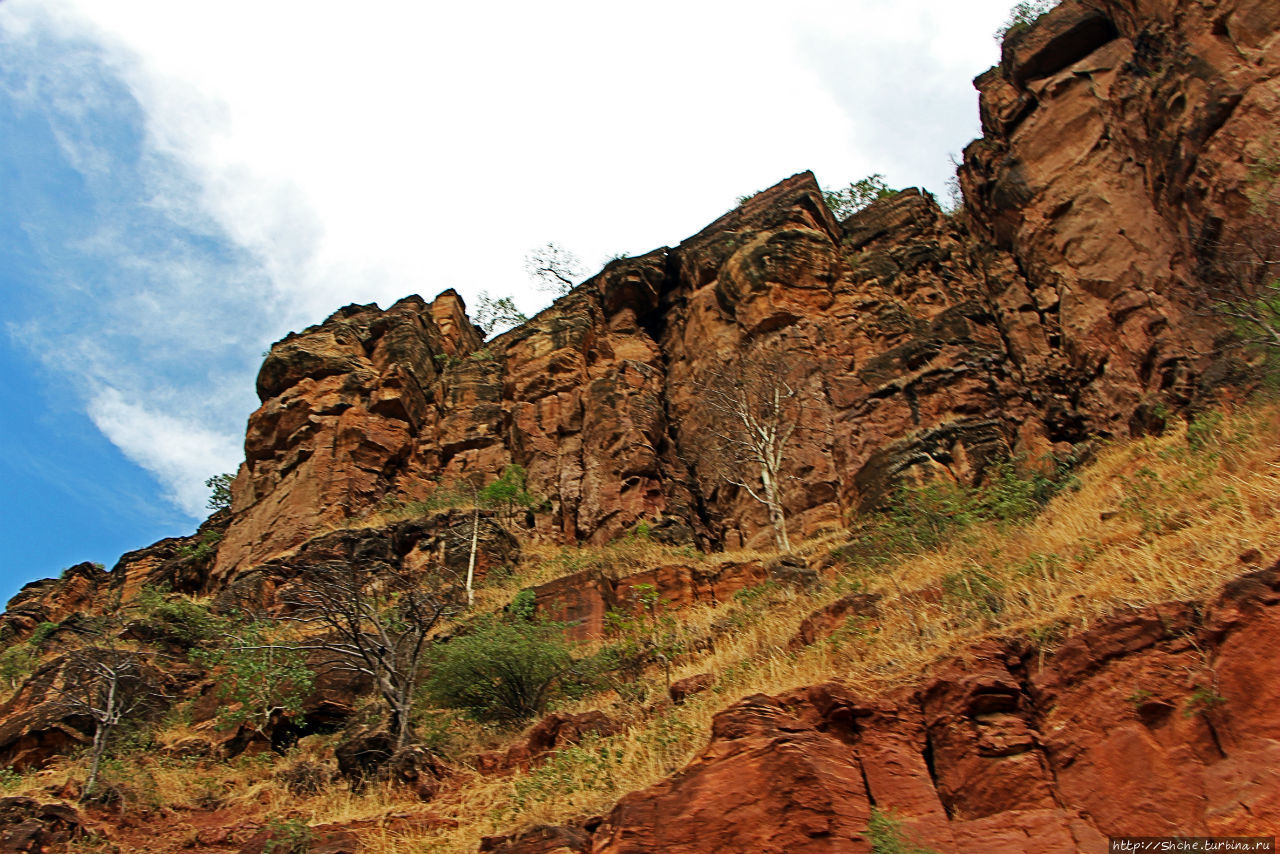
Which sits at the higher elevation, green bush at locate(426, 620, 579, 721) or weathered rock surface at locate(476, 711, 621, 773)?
green bush at locate(426, 620, 579, 721)

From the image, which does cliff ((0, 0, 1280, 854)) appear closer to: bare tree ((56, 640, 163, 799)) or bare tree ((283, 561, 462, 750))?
bare tree ((56, 640, 163, 799))

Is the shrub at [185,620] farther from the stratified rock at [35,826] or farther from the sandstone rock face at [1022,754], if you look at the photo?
the sandstone rock face at [1022,754]

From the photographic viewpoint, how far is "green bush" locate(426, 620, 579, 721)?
38.1 ft

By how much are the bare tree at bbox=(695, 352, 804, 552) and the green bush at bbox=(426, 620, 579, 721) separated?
7.81m

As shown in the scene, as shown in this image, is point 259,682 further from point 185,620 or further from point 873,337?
point 873,337

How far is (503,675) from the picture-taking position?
1164 centimetres

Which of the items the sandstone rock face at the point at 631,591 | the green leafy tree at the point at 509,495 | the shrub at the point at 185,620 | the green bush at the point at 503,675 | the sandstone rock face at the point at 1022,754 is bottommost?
the sandstone rock face at the point at 1022,754

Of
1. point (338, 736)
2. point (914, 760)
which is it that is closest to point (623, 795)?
point (914, 760)

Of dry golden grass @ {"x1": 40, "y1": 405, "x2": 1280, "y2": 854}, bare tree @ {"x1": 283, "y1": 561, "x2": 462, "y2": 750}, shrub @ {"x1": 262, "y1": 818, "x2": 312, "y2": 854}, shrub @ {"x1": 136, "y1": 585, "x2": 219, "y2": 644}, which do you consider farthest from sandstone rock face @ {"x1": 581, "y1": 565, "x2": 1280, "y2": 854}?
shrub @ {"x1": 136, "y1": 585, "x2": 219, "y2": 644}

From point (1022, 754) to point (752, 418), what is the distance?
14450 millimetres

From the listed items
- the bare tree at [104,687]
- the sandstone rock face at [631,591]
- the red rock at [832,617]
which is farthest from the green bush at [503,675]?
the bare tree at [104,687]

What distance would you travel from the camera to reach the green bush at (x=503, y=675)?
11.6m

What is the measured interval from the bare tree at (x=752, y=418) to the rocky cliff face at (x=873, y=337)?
40cm

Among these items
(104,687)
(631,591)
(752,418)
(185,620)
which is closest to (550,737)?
(631,591)
